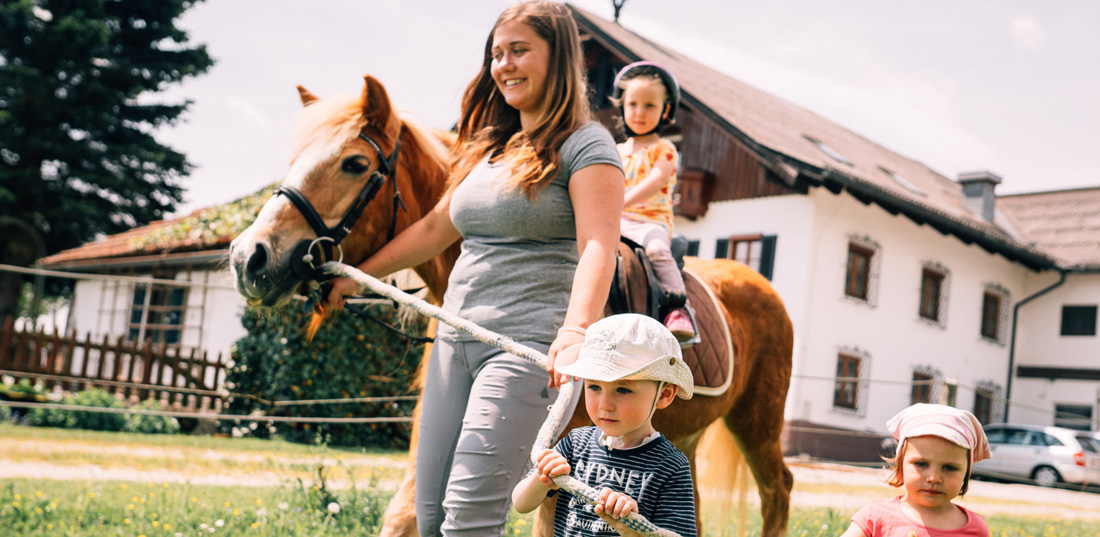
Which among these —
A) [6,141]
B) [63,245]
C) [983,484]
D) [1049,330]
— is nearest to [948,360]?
[1049,330]

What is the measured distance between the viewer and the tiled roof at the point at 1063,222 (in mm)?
23656

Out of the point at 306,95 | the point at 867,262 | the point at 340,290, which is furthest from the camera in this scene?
the point at 867,262

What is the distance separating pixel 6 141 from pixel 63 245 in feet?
11.6

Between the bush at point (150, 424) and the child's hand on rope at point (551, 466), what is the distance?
11.8 metres

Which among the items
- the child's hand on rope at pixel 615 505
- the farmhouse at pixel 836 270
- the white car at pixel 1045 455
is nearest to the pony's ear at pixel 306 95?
the child's hand on rope at pixel 615 505

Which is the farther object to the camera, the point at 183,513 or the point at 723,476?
the point at 183,513

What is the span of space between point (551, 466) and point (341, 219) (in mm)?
1515

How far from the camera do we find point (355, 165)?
9.75 ft

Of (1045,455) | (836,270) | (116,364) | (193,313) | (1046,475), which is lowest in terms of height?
(1046,475)

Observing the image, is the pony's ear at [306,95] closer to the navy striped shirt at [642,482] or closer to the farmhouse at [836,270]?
the navy striped shirt at [642,482]

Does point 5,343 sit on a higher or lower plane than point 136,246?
lower

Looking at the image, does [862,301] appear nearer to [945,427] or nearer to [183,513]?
[183,513]

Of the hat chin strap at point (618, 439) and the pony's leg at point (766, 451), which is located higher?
the hat chin strap at point (618, 439)

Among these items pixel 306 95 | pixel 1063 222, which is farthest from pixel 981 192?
pixel 306 95
